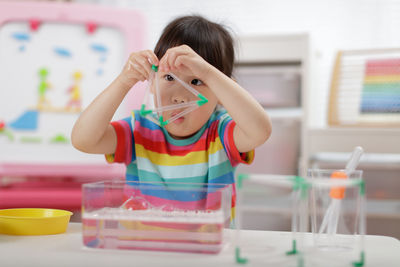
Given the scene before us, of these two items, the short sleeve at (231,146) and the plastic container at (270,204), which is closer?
the plastic container at (270,204)

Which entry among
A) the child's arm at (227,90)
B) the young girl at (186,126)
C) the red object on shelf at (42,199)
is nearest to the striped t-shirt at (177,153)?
the young girl at (186,126)

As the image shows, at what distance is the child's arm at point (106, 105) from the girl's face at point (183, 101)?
5 centimetres

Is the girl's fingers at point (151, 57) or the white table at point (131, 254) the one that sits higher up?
the girl's fingers at point (151, 57)

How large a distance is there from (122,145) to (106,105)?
119 millimetres

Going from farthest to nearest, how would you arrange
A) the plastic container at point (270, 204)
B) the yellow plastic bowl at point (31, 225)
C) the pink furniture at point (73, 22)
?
the pink furniture at point (73, 22), the yellow plastic bowl at point (31, 225), the plastic container at point (270, 204)

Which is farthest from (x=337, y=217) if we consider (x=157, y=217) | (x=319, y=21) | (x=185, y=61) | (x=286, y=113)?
(x=319, y=21)

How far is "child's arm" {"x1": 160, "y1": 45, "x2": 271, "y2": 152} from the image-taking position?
2.18 feet

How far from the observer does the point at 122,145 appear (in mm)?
833

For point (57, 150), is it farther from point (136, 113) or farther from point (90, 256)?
point (90, 256)

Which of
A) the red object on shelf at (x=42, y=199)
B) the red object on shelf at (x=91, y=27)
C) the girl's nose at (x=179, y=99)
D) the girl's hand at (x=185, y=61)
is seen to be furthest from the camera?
the red object on shelf at (x=91, y=27)

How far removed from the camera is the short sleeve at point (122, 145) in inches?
32.7

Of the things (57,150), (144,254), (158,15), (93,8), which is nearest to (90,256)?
(144,254)

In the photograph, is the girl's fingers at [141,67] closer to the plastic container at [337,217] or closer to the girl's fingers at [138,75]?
the girl's fingers at [138,75]

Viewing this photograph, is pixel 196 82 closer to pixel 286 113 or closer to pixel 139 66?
pixel 139 66
